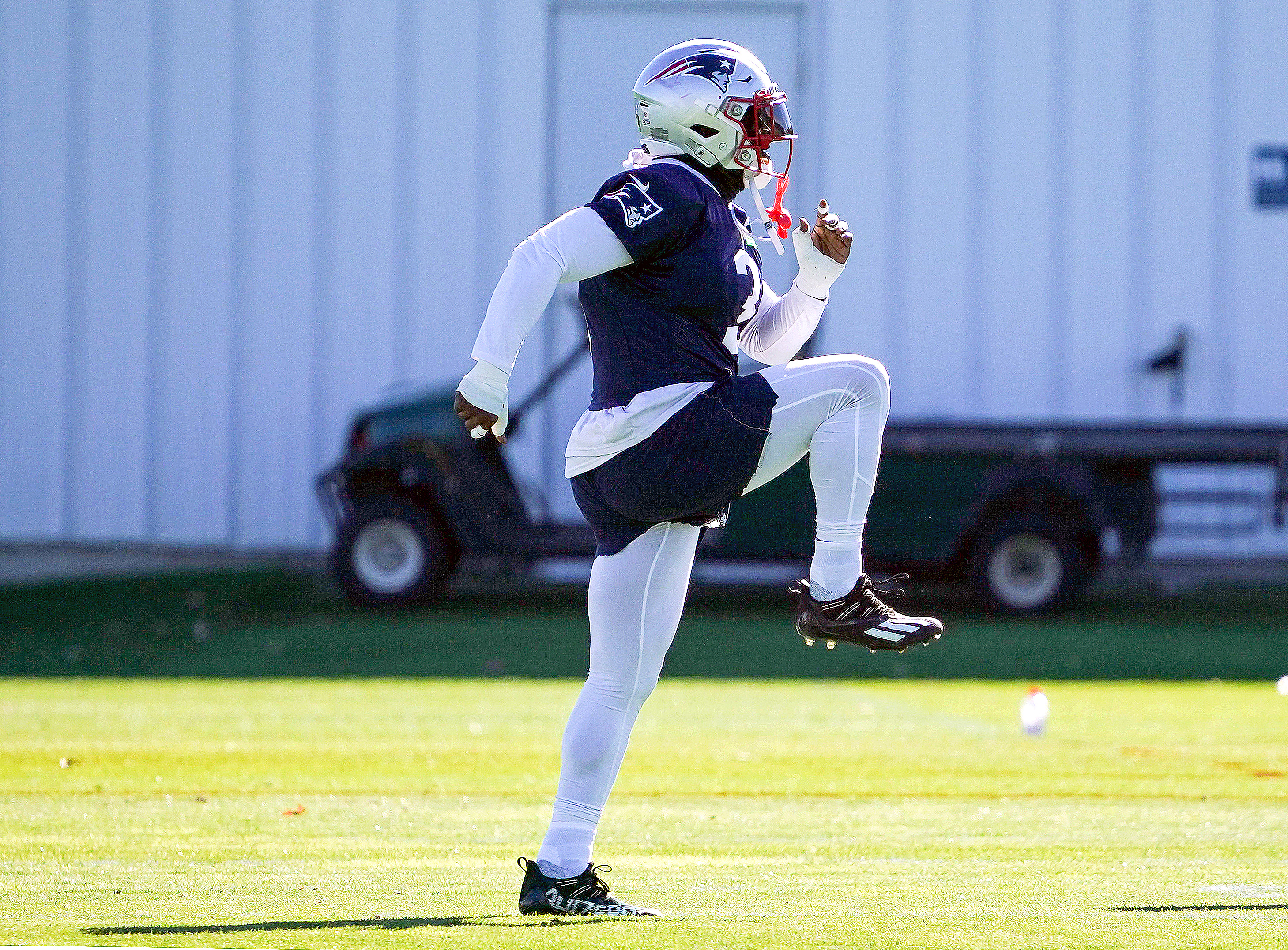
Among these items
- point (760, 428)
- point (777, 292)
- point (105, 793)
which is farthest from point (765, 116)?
point (777, 292)

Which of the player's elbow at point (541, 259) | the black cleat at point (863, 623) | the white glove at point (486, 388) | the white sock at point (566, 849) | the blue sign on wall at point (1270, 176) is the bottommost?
the white sock at point (566, 849)

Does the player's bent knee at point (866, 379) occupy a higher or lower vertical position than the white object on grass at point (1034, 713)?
higher

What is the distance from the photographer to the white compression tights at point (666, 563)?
162 inches

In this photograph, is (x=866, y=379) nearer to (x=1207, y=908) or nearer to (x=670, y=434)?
(x=670, y=434)

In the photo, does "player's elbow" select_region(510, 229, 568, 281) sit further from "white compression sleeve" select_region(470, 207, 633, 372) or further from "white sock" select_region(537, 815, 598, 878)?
"white sock" select_region(537, 815, 598, 878)

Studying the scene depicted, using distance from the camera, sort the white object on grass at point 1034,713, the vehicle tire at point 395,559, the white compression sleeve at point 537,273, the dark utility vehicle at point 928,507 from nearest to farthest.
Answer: the white compression sleeve at point 537,273
the white object on grass at point 1034,713
the dark utility vehicle at point 928,507
the vehicle tire at point 395,559

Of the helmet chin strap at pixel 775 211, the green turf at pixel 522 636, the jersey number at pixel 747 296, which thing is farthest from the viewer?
the green turf at pixel 522 636

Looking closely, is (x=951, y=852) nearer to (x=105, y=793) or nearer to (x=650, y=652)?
(x=650, y=652)

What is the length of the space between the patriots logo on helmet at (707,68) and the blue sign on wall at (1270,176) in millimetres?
9927

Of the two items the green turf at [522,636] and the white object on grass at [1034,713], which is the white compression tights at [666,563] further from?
the green turf at [522,636]

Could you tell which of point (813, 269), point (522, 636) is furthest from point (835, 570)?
point (522, 636)

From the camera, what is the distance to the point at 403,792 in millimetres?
6102

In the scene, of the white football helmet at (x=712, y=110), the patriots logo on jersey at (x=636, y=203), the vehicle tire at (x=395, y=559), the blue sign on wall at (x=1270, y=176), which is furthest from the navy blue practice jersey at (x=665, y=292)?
the blue sign on wall at (x=1270, y=176)

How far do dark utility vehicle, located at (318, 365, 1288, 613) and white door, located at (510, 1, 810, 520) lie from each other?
161 centimetres
